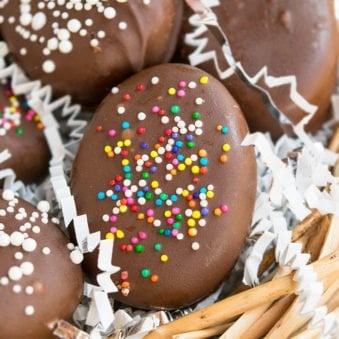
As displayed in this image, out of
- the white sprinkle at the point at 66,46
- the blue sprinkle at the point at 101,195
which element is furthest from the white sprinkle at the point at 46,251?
the white sprinkle at the point at 66,46

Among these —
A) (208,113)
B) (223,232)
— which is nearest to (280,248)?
(223,232)

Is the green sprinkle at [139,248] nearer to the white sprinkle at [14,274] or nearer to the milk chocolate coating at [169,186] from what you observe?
the milk chocolate coating at [169,186]

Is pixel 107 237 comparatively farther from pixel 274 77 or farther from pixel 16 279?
pixel 274 77

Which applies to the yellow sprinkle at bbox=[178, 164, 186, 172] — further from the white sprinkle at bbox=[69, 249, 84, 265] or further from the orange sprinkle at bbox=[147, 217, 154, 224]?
the white sprinkle at bbox=[69, 249, 84, 265]

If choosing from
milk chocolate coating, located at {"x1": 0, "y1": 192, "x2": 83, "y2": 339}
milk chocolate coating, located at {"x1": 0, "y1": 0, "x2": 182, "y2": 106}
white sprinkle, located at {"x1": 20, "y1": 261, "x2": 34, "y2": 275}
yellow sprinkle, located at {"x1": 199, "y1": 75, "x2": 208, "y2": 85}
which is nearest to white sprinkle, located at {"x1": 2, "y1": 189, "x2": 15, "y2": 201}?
milk chocolate coating, located at {"x1": 0, "y1": 192, "x2": 83, "y2": 339}

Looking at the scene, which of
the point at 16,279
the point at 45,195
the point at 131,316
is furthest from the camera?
the point at 45,195
